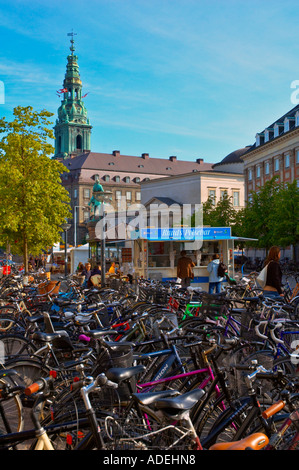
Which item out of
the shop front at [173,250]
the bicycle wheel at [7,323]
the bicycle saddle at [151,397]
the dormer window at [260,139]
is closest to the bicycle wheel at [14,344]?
the bicycle wheel at [7,323]

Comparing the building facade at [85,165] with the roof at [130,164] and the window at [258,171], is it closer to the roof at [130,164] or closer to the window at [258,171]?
the roof at [130,164]

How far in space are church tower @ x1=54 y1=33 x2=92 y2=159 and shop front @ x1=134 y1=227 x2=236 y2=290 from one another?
4560 inches

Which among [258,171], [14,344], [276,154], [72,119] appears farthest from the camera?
[72,119]

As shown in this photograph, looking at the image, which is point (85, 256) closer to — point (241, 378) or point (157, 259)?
point (157, 259)

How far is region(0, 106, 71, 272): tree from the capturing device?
23.0 metres

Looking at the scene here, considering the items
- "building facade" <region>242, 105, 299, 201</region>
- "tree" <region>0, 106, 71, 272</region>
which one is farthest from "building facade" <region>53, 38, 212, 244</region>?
"tree" <region>0, 106, 71, 272</region>

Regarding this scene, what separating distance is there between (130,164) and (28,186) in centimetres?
10063

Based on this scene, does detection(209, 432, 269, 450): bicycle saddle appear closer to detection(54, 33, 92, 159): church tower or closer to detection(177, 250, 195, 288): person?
detection(177, 250, 195, 288): person

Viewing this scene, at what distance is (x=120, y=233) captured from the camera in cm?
3275

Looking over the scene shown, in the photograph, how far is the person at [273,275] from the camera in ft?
35.1

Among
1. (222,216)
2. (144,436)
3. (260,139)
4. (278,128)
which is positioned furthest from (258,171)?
(144,436)

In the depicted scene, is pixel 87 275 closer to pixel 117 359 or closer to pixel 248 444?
pixel 117 359

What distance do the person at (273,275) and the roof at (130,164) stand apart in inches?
4150

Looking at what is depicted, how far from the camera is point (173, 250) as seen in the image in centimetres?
2162
